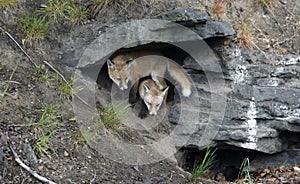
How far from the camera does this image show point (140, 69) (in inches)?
234

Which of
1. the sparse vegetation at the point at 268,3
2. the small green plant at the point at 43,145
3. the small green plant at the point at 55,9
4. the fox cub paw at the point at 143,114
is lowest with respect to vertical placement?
the small green plant at the point at 43,145

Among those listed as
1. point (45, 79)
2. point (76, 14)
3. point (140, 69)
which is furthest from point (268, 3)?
point (45, 79)

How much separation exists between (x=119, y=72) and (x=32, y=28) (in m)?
1.21

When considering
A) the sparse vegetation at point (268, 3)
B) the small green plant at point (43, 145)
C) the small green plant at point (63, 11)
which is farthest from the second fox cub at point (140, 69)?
the small green plant at point (43, 145)

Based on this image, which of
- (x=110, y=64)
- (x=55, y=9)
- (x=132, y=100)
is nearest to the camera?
(x=55, y=9)

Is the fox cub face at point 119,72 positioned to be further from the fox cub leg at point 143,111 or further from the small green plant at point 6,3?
the small green plant at point 6,3

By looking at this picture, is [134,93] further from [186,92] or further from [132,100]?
[186,92]

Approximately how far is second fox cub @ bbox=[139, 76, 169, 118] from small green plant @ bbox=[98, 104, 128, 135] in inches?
25.7

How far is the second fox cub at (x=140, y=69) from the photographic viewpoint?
18.9 feet

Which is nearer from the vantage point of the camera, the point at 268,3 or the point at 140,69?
the point at 140,69

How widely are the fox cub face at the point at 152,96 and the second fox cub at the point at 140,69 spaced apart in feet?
0.51

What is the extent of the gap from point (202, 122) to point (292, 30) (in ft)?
6.19

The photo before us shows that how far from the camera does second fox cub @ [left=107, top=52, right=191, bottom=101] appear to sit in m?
5.76

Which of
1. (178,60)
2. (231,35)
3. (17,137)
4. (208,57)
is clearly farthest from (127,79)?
(17,137)
